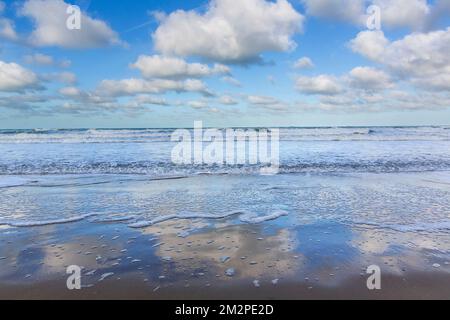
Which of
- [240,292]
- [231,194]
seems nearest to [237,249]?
[240,292]


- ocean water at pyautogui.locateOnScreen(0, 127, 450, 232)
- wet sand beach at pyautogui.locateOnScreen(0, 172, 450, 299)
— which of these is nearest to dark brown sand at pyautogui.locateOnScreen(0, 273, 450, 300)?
wet sand beach at pyautogui.locateOnScreen(0, 172, 450, 299)

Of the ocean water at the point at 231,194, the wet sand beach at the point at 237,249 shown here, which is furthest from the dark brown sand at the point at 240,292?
the ocean water at the point at 231,194

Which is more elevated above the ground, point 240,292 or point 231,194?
point 231,194

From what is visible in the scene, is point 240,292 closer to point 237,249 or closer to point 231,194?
point 237,249

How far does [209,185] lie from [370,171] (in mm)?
5640

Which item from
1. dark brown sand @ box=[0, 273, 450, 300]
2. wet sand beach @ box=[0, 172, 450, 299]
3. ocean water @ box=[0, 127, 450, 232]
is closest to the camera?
dark brown sand @ box=[0, 273, 450, 300]

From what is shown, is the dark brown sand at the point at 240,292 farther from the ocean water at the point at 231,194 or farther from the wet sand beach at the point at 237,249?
the ocean water at the point at 231,194

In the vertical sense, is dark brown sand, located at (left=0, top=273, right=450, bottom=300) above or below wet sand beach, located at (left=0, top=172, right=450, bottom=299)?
below

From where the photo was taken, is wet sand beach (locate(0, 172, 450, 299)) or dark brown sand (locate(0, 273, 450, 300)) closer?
dark brown sand (locate(0, 273, 450, 300))

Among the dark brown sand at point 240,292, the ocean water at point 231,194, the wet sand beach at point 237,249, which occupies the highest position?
the ocean water at point 231,194

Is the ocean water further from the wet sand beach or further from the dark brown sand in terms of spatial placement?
the dark brown sand

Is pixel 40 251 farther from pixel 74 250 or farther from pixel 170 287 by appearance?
pixel 170 287

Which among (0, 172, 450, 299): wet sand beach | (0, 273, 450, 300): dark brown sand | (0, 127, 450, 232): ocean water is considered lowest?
(0, 273, 450, 300): dark brown sand
